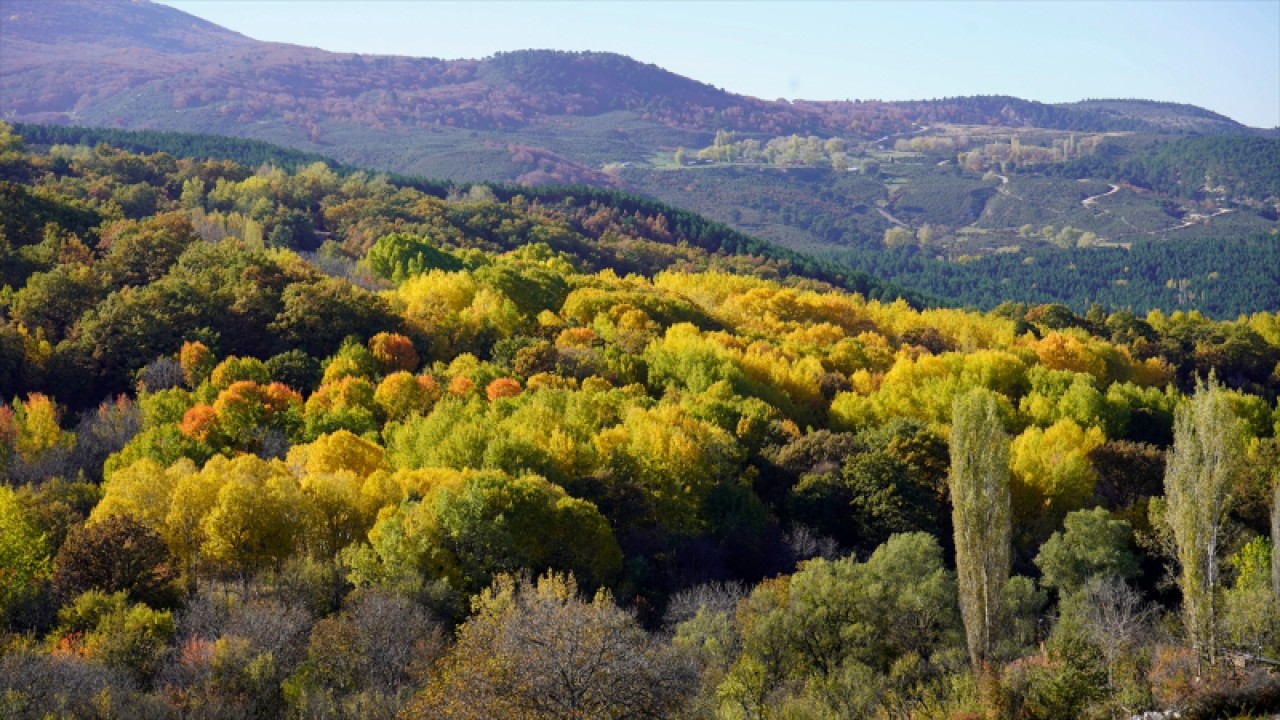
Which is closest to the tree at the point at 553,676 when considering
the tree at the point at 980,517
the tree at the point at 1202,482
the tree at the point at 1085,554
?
the tree at the point at 980,517

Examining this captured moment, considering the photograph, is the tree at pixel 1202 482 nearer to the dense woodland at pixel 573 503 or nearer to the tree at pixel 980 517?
the dense woodland at pixel 573 503

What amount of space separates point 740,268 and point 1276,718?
117 m

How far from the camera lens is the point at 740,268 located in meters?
143

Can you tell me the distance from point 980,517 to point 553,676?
57.0 feet

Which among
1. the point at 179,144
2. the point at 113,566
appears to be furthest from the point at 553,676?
the point at 179,144

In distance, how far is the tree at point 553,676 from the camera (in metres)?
25.2

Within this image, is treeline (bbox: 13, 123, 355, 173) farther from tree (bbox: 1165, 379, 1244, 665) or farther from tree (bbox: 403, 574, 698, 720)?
tree (bbox: 403, 574, 698, 720)

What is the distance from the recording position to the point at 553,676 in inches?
1000

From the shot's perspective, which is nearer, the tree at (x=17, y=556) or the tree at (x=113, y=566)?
the tree at (x=17, y=556)

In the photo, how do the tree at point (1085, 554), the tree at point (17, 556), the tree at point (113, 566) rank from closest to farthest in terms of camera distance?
the tree at point (17, 556), the tree at point (113, 566), the tree at point (1085, 554)

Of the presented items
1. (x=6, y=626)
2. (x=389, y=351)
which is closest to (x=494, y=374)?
(x=389, y=351)

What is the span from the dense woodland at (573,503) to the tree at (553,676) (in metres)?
0.07

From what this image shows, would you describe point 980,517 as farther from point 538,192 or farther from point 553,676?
point 538,192

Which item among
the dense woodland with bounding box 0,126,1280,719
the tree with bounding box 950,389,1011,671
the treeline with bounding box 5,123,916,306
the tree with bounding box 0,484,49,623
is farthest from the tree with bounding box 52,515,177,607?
the treeline with bounding box 5,123,916,306
